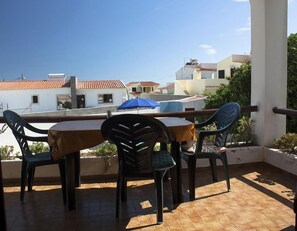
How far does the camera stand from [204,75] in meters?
31.2

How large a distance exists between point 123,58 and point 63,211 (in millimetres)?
31966

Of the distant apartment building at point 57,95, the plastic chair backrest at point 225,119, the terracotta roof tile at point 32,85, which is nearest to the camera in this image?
the plastic chair backrest at point 225,119

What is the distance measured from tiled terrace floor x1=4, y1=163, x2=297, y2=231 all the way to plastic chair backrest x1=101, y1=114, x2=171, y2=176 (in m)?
0.49

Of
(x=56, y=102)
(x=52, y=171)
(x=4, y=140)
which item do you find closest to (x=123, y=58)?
(x=56, y=102)

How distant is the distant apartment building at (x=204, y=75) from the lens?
83.8 feet

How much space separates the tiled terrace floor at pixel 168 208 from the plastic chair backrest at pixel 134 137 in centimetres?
49

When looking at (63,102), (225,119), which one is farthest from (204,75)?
(225,119)

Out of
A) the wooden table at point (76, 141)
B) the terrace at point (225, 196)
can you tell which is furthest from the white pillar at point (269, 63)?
the wooden table at point (76, 141)

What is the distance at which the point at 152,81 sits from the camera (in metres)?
46.8

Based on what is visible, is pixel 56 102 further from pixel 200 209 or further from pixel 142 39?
pixel 200 209

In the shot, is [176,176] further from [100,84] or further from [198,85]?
[100,84]

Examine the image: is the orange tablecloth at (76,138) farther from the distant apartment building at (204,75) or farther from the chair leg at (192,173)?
the distant apartment building at (204,75)

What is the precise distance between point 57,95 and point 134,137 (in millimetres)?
28129

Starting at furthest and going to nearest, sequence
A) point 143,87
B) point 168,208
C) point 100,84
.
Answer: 1. point 143,87
2. point 100,84
3. point 168,208
